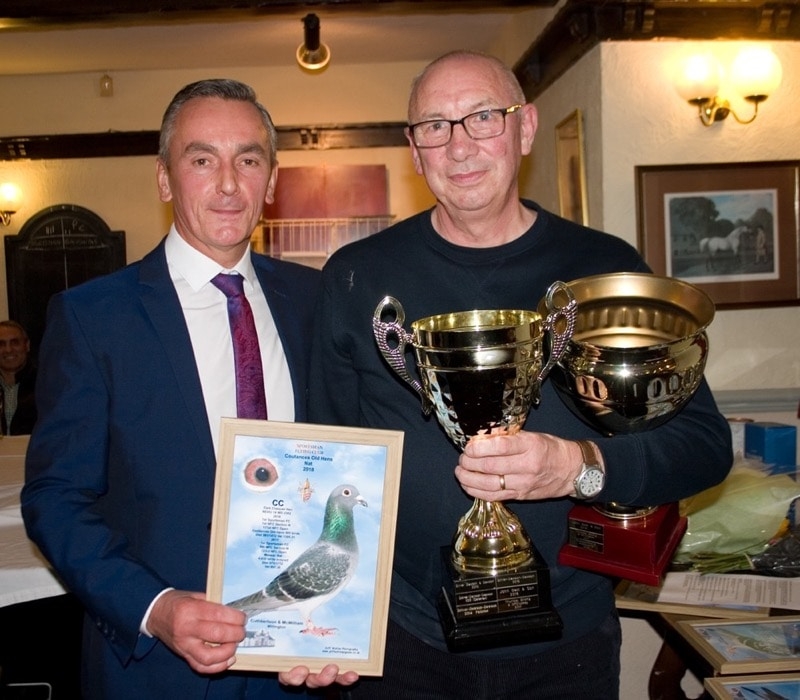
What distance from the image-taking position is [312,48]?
5.39 metres

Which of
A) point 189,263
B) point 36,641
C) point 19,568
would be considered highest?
point 189,263

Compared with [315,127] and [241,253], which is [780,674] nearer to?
[241,253]

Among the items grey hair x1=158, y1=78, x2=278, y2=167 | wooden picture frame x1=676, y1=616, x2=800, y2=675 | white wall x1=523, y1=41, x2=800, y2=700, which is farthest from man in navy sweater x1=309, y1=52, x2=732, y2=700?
white wall x1=523, y1=41, x2=800, y2=700

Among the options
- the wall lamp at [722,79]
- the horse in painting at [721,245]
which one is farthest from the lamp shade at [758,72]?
the horse in painting at [721,245]

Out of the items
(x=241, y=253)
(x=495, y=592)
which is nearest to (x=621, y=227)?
(x=241, y=253)

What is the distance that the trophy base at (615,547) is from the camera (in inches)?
→ 57.9

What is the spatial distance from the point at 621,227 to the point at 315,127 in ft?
13.0

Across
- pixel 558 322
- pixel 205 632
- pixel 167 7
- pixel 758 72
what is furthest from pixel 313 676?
pixel 167 7

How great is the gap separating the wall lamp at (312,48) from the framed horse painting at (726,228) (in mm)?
2614

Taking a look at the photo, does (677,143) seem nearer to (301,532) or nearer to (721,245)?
(721,245)

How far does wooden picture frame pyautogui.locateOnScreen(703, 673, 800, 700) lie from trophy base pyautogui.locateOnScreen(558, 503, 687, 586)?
0.64 m

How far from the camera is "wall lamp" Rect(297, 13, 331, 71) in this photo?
5.22m

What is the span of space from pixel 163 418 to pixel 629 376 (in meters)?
0.89

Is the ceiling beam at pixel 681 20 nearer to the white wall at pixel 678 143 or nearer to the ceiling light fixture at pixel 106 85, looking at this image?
the white wall at pixel 678 143
